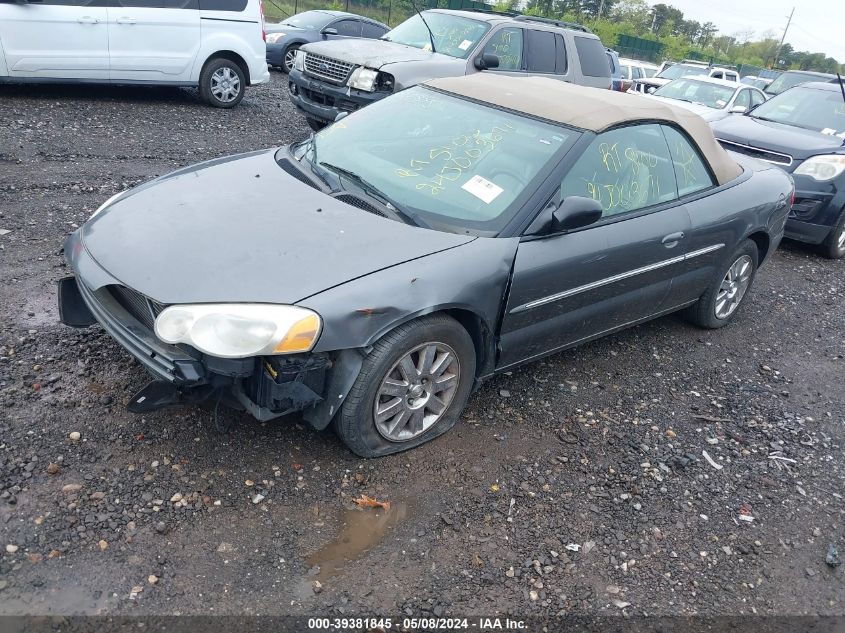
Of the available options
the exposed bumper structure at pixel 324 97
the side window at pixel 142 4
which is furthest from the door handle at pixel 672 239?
the side window at pixel 142 4

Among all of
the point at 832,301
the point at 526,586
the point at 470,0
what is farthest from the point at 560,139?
the point at 470,0

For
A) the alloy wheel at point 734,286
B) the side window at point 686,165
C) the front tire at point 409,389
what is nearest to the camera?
the front tire at point 409,389

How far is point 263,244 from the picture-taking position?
3072 millimetres

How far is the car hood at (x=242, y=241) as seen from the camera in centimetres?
285

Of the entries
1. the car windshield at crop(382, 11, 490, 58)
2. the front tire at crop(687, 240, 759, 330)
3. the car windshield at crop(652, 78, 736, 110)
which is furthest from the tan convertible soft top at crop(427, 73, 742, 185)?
the car windshield at crop(652, 78, 736, 110)

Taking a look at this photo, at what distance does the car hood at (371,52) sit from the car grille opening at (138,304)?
568 centimetres

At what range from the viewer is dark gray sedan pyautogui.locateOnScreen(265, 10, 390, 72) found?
1412cm

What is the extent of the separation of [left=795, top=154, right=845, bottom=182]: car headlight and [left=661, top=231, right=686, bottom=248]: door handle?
12.7 feet

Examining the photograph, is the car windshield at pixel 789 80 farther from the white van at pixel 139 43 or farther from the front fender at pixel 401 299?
the front fender at pixel 401 299

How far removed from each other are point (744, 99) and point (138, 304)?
12.2 meters

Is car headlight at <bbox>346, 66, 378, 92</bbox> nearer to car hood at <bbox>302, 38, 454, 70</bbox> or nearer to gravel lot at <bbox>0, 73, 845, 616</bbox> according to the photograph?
car hood at <bbox>302, 38, 454, 70</bbox>

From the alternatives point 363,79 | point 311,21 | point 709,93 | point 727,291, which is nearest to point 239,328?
point 727,291

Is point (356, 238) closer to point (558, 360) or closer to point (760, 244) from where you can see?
point (558, 360)

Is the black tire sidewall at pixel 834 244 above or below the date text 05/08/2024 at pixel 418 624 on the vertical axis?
above
